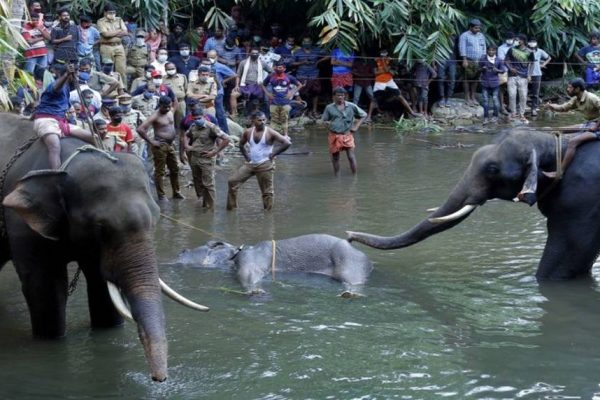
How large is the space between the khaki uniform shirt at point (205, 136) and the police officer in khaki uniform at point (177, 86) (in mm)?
3454

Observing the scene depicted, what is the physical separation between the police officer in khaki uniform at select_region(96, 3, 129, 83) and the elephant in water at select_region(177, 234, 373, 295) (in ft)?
28.4

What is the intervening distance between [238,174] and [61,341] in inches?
223

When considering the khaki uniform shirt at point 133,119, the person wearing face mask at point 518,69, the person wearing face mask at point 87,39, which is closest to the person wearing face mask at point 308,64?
the person wearing face mask at point 518,69

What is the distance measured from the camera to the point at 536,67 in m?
22.4

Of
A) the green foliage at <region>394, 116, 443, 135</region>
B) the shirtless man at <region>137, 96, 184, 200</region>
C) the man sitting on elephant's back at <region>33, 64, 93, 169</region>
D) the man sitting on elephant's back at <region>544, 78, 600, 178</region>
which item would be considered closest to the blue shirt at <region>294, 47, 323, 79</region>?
the green foliage at <region>394, 116, 443, 135</region>

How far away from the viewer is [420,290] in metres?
9.77

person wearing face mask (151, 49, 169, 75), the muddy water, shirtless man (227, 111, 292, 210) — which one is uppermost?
person wearing face mask (151, 49, 169, 75)

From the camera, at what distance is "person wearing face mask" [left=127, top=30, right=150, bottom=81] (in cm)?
1880

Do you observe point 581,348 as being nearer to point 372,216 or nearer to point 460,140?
point 372,216

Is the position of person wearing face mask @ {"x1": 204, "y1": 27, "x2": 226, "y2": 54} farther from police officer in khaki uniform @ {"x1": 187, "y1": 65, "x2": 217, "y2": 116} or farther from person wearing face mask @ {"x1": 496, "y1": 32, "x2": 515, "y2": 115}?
person wearing face mask @ {"x1": 496, "y1": 32, "x2": 515, "y2": 115}

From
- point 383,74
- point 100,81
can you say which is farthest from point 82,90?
point 383,74

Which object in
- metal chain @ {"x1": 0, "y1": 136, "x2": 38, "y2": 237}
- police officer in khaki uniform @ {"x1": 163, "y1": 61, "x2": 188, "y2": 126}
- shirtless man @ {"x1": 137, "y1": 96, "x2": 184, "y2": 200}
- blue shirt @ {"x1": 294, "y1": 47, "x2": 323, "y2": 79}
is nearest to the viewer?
metal chain @ {"x1": 0, "y1": 136, "x2": 38, "y2": 237}

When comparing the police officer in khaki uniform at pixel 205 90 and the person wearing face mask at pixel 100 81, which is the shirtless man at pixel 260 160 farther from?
the police officer in khaki uniform at pixel 205 90

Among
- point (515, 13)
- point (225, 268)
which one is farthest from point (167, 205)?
point (515, 13)
